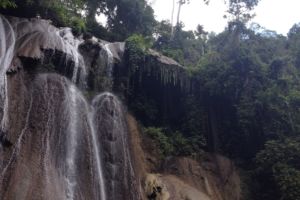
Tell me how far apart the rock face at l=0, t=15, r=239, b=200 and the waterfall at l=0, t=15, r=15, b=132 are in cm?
4

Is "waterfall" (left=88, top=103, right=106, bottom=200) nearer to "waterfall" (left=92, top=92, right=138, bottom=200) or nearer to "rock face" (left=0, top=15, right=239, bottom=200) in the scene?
"rock face" (left=0, top=15, right=239, bottom=200)

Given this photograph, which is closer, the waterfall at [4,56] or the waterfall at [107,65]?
the waterfall at [4,56]

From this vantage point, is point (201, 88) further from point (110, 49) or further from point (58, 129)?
point (58, 129)

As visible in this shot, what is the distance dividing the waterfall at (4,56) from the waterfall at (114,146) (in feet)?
12.3

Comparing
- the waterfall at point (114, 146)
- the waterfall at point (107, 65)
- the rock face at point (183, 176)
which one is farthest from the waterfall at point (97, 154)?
the waterfall at point (107, 65)

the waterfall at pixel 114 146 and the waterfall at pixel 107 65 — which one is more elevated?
the waterfall at pixel 107 65

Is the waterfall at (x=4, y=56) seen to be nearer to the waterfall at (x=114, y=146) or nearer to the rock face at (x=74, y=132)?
the rock face at (x=74, y=132)

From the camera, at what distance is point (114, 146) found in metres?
14.8

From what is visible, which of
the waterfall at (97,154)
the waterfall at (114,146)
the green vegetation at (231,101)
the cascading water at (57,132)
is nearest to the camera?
the cascading water at (57,132)

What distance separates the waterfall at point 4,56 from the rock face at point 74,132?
4 centimetres

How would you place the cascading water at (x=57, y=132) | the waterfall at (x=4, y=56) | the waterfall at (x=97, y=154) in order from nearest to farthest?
the cascading water at (x=57, y=132) < the waterfall at (x=4, y=56) < the waterfall at (x=97, y=154)

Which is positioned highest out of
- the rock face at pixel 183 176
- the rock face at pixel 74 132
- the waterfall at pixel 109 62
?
the waterfall at pixel 109 62

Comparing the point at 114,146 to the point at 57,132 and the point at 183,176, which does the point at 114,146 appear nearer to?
the point at 57,132

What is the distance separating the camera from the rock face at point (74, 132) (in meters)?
11.7
